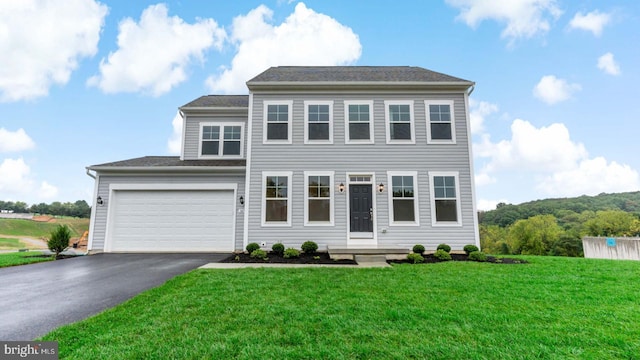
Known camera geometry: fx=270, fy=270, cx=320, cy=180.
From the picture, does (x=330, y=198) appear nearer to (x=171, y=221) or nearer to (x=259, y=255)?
(x=259, y=255)

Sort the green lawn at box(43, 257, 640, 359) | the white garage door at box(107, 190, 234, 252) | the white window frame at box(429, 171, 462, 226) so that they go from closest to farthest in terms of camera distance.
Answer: the green lawn at box(43, 257, 640, 359) < the white window frame at box(429, 171, 462, 226) < the white garage door at box(107, 190, 234, 252)

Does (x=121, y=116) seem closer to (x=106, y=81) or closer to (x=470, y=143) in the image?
(x=106, y=81)

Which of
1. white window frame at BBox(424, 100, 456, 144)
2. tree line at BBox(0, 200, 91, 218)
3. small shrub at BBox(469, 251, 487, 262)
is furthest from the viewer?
tree line at BBox(0, 200, 91, 218)

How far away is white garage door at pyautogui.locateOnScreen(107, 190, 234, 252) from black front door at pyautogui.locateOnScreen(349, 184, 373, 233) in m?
4.47

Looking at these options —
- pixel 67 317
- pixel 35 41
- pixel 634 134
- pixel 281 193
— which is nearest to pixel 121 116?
pixel 35 41

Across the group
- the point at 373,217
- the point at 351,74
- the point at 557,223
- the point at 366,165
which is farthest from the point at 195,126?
the point at 557,223

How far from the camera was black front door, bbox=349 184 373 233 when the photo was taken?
9.19 m

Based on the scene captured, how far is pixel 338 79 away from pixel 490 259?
25.6 ft

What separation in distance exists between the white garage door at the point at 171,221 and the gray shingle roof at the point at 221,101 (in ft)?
13.1

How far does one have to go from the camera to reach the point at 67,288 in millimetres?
4977

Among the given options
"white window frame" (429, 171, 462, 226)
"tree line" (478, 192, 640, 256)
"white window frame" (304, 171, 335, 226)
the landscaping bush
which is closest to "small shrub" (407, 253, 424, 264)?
"white window frame" (429, 171, 462, 226)

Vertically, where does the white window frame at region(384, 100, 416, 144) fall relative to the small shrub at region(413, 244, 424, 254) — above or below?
above

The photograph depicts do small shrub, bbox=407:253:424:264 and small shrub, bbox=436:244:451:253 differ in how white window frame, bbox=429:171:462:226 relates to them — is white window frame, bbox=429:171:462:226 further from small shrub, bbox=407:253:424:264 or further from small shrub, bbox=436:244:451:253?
small shrub, bbox=407:253:424:264

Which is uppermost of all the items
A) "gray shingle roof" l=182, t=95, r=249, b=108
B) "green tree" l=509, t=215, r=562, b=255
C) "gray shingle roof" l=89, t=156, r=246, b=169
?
"gray shingle roof" l=182, t=95, r=249, b=108
